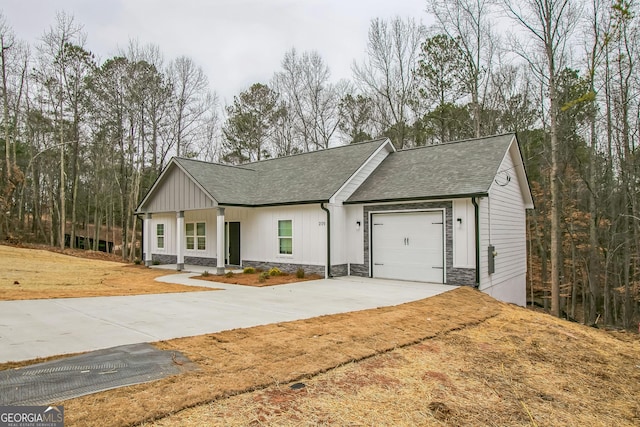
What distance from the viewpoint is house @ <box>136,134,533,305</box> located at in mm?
11109

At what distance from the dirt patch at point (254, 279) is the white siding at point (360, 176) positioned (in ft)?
9.00

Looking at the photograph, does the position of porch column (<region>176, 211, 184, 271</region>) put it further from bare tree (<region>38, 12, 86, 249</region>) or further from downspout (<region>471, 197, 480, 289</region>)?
bare tree (<region>38, 12, 86, 249</region>)

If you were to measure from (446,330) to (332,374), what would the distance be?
9.37 feet

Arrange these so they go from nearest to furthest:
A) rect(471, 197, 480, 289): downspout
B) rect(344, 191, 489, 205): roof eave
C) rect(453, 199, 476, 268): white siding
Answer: rect(344, 191, 489, 205): roof eave < rect(471, 197, 480, 289): downspout < rect(453, 199, 476, 268): white siding

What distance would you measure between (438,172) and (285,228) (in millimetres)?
5540

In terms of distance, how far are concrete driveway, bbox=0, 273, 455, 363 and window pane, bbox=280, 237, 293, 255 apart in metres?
2.50

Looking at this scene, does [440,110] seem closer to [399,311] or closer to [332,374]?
[399,311]

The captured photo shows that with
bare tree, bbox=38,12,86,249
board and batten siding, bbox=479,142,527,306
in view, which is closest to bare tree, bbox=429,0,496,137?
board and batten siding, bbox=479,142,527,306

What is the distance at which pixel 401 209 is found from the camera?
39.5 ft

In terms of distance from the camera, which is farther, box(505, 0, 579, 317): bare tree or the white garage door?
box(505, 0, 579, 317): bare tree

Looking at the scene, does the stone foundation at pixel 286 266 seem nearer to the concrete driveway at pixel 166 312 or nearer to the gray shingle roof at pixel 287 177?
the concrete driveway at pixel 166 312

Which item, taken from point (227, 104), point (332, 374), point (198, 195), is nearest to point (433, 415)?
point (332, 374)

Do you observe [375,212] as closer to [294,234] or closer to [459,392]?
[294,234]

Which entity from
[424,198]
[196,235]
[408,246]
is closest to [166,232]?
[196,235]
